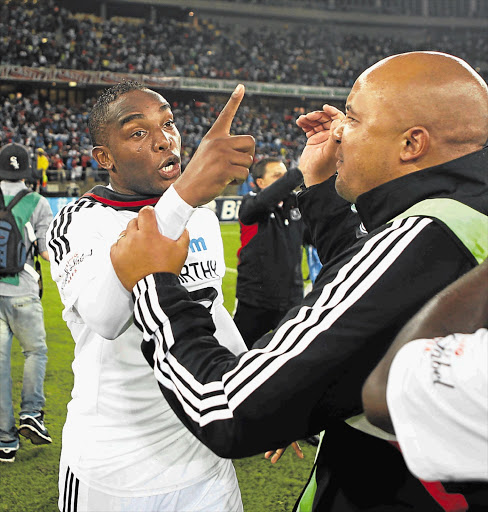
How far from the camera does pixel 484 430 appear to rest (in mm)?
810

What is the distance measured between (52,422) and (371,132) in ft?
14.8

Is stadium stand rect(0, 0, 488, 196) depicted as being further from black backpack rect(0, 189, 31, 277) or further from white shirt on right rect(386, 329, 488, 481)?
white shirt on right rect(386, 329, 488, 481)

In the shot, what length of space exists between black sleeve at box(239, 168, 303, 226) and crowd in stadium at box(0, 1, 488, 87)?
3186 cm

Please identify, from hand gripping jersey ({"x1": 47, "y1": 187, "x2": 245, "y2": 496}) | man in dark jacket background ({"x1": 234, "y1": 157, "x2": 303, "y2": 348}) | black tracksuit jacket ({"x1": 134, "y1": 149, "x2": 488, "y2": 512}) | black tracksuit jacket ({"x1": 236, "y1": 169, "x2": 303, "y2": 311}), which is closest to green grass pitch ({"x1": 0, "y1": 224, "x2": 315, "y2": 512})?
man in dark jacket background ({"x1": 234, "y1": 157, "x2": 303, "y2": 348})

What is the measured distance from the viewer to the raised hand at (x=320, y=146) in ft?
6.65

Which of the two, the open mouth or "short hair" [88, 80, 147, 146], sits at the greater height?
"short hair" [88, 80, 147, 146]

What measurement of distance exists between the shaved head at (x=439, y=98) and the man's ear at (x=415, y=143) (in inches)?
0.6

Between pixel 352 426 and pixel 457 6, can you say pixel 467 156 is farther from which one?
pixel 457 6

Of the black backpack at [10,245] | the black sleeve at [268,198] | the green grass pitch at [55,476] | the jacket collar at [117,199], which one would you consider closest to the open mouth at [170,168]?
the jacket collar at [117,199]

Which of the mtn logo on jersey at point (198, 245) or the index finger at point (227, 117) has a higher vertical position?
the index finger at point (227, 117)

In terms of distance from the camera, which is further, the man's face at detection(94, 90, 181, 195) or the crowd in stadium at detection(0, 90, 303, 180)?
the crowd in stadium at detection(0, 90, 303, 180)

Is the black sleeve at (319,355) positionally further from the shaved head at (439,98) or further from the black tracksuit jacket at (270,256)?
the black tracksuit jacket at (270,256)

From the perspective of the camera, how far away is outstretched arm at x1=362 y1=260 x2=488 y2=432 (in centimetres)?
93

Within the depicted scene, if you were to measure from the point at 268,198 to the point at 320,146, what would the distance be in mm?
3095
